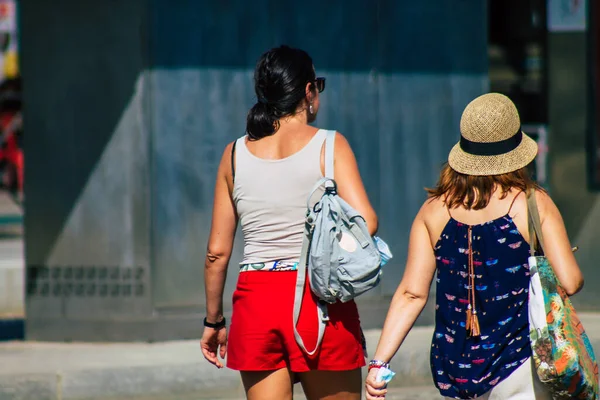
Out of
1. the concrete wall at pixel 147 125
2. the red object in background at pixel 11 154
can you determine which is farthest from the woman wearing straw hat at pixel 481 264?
the red object in background at pixel 11 154

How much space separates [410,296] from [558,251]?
52 cm

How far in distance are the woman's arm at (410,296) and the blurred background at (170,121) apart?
4.44 m

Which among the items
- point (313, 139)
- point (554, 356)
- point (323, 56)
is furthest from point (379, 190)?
point (554, 356)

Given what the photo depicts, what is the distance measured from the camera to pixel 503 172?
3.33 m

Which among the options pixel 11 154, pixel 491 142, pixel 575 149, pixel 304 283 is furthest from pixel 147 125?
pixel 11 154

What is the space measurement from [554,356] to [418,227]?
606 mm

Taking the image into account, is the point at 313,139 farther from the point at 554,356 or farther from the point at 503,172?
the point at 554,356

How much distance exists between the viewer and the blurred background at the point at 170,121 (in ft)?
25.3

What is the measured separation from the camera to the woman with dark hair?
3.64 metres

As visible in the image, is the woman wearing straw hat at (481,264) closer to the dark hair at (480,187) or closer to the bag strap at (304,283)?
the dark hair at (480,187)

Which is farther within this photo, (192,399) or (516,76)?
(516,76)

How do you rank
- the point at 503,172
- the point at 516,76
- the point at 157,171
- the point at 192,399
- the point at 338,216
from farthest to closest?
the point at 516,76, the point at 157,171, the point at 192,399, the point at 338,216, the point at 503,172

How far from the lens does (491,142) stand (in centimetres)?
339

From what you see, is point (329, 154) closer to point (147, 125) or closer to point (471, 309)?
point (471, 309)
